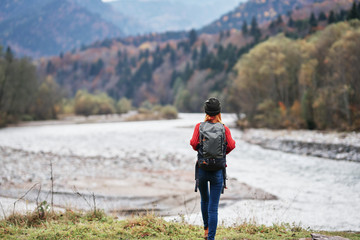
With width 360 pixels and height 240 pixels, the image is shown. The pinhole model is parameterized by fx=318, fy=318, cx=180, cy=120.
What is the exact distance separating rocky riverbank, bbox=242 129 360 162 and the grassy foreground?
66.0 ft

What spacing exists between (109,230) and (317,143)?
26329mm

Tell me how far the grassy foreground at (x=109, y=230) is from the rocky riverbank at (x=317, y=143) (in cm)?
2012

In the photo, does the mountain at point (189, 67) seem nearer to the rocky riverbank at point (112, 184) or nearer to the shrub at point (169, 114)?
the shrub at point (169, 114)

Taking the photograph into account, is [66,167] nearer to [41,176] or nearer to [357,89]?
[41,176]

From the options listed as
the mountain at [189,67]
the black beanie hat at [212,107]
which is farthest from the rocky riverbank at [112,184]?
the mountain at [189,67]

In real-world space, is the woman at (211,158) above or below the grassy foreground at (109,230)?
above

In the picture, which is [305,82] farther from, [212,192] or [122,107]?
[122,107]

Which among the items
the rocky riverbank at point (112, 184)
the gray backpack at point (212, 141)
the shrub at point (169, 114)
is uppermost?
the gray backpack at point (212, 141)

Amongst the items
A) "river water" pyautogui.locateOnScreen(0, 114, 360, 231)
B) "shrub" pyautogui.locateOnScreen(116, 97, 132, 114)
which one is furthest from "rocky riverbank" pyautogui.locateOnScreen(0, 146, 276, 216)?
"shrub" pyautogui.locateOnScreen(116, 97, 132, 114)

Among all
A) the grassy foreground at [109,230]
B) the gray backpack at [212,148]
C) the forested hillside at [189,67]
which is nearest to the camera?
the gray backpack at [212,148]

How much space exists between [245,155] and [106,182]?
1406 centimetres

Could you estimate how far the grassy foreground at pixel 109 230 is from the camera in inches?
225

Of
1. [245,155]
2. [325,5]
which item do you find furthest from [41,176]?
[325,5]

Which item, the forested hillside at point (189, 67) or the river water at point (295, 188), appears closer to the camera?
the river water at point (295, 188)
